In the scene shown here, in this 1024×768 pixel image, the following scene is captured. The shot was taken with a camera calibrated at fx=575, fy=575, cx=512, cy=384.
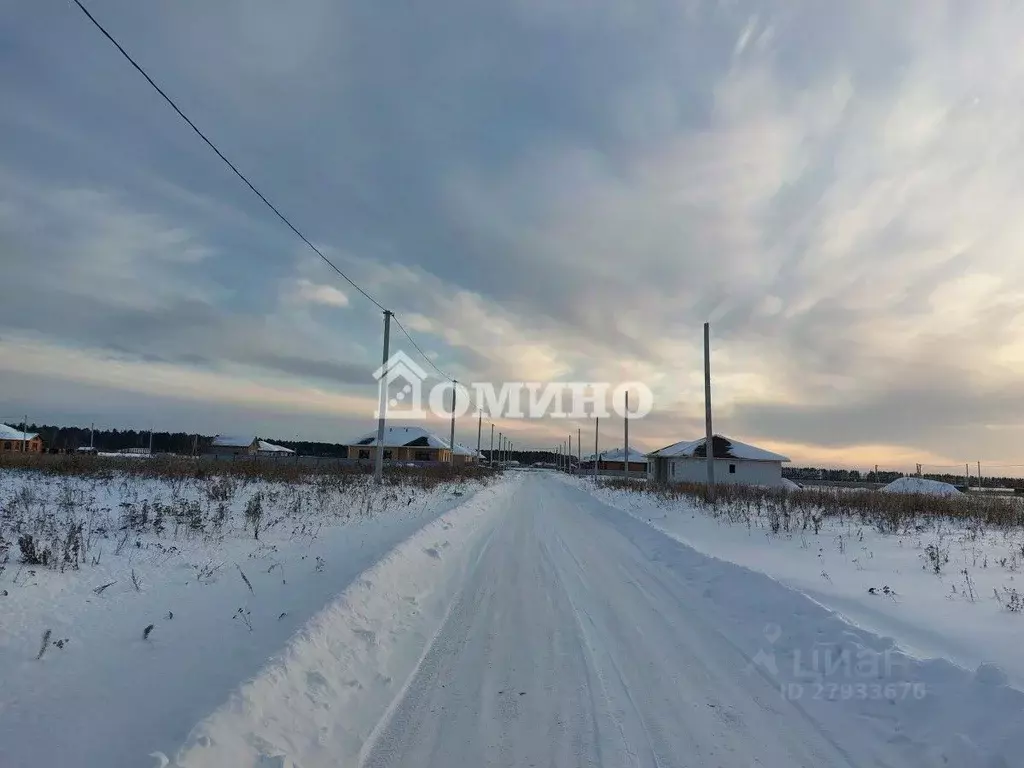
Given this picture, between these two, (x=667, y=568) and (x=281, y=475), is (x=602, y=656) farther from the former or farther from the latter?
(x=281, y=475)

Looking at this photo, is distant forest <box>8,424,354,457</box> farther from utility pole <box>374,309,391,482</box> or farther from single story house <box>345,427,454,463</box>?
utility pole <box>374,309,391,482</box>

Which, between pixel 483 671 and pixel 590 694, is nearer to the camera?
pixel 590 694

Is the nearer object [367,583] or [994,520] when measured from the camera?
[367,583]

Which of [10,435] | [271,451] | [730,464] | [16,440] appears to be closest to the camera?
[730,464]

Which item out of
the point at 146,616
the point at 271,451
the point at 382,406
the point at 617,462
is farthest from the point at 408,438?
the point at 146,616

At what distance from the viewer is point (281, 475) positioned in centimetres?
2236

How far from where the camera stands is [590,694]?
434 cm

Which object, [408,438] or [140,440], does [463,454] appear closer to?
[408,438]

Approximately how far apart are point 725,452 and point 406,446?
5619 centimetres

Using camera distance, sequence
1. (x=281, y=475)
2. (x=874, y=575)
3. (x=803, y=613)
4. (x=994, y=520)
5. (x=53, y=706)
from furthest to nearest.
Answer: (x=281, y=475), (x=994, y=520), (x=874, y=575), (x=803, y=613), (x=53, y=706)

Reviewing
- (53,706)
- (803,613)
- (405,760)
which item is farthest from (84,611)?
(803,613)

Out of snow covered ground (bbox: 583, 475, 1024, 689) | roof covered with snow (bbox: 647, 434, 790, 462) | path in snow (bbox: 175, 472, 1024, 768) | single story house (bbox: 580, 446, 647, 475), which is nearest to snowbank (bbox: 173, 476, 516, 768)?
path in snow (bbox: 175, 472, 1024, 768)

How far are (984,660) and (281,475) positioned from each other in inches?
856

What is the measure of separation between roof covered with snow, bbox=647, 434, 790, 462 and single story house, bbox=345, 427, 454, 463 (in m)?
48.0
